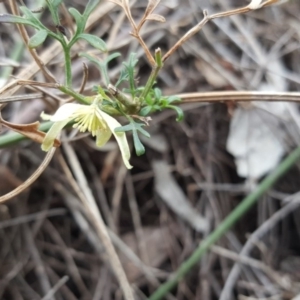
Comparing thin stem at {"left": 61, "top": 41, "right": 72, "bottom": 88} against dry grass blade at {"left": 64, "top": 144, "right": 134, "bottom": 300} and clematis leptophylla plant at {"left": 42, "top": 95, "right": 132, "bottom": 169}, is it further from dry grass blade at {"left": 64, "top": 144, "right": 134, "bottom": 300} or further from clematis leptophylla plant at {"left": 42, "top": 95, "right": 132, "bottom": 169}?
dry grass blade at {"left": 64, "top": 144, "right": 134, "bottom": 300}

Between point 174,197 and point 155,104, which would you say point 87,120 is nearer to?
point 155,104

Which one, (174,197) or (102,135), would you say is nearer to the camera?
(102,135)

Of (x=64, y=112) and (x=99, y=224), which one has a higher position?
(x=64, y=112)

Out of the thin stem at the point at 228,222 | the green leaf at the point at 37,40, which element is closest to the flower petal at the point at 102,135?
the green leaf at the point at 37,40

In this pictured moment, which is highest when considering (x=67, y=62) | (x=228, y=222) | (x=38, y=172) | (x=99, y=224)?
(x=67, y=62)

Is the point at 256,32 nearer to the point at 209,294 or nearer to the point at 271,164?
the point at 271,164

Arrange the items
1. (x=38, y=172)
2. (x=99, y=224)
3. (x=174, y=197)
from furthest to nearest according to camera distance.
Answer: (x=174, y=197) → (x=99, y=224) → (x=38, y=172)

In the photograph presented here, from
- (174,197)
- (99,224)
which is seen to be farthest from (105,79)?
(174,197)

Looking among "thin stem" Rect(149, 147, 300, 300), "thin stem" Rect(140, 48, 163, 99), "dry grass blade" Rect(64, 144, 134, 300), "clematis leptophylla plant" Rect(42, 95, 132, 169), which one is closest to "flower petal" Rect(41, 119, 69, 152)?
"clematis leptophylla plant" Rect(42, 95, 132, 169)

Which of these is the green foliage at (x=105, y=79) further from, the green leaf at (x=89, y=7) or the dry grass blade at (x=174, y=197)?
the dry grass blade at (x=174, y=197)
